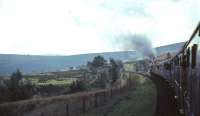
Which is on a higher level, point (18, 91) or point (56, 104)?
point (56, 104)

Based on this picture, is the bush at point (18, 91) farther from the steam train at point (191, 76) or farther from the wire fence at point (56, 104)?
the steam train at point (191, 76)

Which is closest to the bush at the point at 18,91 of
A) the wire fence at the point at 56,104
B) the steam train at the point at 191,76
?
the wire fence at the point at 56,104

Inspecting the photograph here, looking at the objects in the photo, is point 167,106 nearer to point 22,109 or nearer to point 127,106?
point 127,106

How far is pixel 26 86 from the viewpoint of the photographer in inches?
2147

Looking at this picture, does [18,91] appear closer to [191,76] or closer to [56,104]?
[56,104]

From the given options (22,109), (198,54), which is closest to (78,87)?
(22,109)

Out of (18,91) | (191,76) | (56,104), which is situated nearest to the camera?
(191,76)

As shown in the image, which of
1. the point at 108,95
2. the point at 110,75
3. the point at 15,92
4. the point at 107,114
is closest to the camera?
the point at 107,114

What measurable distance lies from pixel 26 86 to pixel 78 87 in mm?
7381

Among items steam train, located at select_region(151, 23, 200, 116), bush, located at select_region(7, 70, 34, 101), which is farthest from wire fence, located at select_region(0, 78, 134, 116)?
steam train, located at select_region(151, 23, 200, 116)

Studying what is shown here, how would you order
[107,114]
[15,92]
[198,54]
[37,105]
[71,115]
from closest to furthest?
[198,54] < [107,114] < [71,115] < [37,105] < [15,92]

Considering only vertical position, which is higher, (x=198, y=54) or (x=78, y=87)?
(x=198, y=54)

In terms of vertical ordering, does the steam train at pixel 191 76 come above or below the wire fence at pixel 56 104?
above

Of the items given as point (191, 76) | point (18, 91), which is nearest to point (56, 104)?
point (18, 91)
